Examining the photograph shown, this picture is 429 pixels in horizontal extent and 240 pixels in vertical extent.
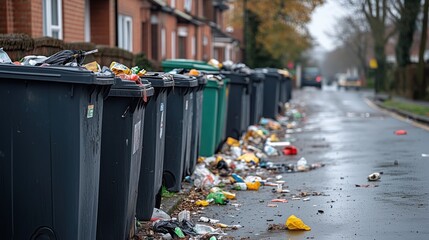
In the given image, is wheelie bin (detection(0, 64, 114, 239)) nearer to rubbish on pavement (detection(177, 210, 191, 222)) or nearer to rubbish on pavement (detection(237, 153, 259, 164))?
rubbish on pavement (detection(177, 210, 191, 222))

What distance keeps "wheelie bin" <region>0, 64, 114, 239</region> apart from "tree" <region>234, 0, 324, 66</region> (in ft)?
125

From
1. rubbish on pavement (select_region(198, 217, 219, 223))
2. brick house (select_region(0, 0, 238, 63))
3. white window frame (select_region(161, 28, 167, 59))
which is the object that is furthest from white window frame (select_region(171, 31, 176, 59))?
rubbish on pavement (select_region(198, 217, 219, 223))

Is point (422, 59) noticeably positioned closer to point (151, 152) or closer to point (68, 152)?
point (151, 152)

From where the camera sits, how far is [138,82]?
657cm

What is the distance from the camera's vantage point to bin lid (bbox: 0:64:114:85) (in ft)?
17.4

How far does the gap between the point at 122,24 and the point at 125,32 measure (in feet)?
1.10

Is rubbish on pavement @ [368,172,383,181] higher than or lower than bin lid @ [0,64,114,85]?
lower

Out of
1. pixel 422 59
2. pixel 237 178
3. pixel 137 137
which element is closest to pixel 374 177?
pixel 237 178

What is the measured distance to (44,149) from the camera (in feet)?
17.6

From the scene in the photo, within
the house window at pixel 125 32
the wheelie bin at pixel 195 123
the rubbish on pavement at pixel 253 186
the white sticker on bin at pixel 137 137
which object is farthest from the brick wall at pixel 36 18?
the house window at pixel 125 32

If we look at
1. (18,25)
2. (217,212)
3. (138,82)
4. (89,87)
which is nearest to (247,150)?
(18,25)

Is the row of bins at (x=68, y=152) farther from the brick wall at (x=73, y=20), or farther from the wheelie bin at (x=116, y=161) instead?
the brick wall at (x=73, y=20)

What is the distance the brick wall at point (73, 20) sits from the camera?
48.9 ft

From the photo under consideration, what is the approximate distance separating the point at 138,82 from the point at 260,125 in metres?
15.0
